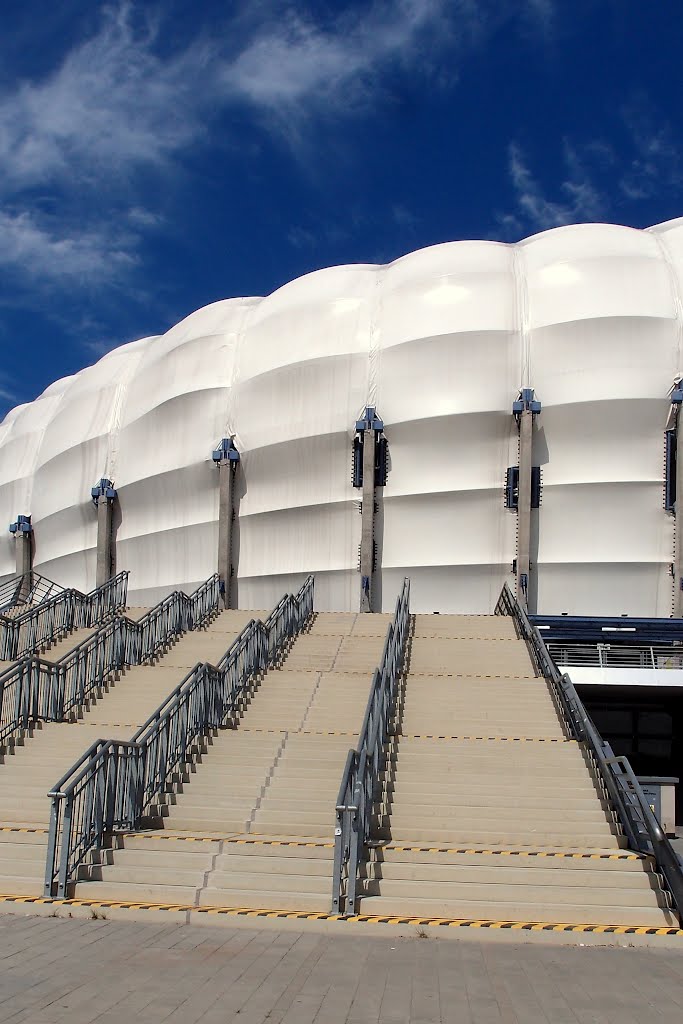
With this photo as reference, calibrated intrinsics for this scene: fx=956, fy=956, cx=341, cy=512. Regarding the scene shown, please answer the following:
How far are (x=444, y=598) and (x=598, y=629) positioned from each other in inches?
226

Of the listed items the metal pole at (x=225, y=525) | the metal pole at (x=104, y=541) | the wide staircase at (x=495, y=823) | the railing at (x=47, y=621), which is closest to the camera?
the wide staircase at (x=495, y=823)

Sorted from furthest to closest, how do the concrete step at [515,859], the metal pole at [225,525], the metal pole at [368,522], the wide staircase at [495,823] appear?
the metal pole at [225,525]
the metal pole at [368,522]
the concrete step at [515,859]
the wide staircase at [495,823]

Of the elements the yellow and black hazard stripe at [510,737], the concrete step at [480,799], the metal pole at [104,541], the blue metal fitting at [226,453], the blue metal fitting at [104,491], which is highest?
the blue metal fitting at [226,453]

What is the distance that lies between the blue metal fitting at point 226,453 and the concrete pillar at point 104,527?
18.7ft

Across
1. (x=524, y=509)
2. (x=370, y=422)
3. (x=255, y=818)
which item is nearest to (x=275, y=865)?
(x=255, y=818)

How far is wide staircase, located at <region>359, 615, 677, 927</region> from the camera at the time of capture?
8008 mm

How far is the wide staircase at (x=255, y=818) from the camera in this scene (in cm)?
820

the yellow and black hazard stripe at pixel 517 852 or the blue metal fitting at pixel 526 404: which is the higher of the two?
the blue metal fitting at pixel 526 404

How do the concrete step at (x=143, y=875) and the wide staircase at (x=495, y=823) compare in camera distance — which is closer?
the wide staircase at (x=495, y=823)

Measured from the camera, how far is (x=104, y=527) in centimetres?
3284

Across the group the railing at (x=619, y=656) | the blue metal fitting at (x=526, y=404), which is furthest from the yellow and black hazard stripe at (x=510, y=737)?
the blue metal fitting at (x=526, y=404)

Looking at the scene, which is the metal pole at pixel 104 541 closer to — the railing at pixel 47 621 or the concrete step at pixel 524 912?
the railing at pixel 47 621

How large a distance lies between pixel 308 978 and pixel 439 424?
2165 cm

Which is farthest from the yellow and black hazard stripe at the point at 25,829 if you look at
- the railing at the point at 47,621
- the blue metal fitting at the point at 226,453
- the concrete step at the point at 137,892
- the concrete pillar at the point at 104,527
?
the concrete pillar at the point at 104,527
